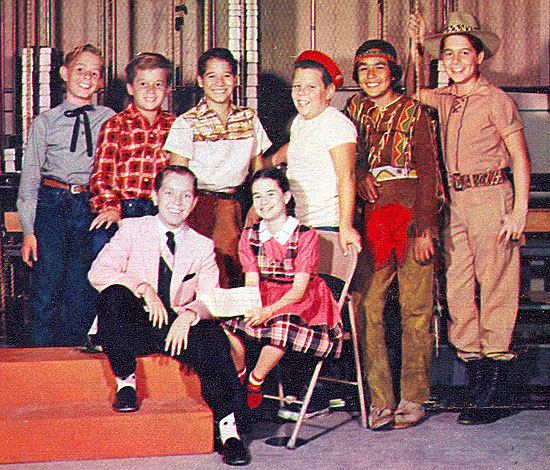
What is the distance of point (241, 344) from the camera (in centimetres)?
327

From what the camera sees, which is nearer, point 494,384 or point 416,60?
point 494,384

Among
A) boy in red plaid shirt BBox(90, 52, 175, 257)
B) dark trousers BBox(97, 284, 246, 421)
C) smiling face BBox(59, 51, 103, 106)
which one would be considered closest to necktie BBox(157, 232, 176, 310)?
dark trousers BBox(97, 284, 246, 421)

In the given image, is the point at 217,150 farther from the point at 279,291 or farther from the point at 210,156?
the point at 279,291

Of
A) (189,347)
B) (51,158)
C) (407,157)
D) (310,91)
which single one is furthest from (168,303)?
(407,157)

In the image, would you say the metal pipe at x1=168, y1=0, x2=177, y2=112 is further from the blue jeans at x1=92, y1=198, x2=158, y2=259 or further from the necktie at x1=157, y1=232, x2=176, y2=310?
the necktie at x1=157, y1=232, x2=176, y2=310

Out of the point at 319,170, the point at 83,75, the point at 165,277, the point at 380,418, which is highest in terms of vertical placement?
the point at 83,75

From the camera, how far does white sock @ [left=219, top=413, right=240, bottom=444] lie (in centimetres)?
293

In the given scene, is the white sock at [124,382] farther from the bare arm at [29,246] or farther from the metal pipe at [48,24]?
the metal pipe at [48,24]

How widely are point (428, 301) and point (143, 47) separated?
2406mm

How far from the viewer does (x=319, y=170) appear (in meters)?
3.49

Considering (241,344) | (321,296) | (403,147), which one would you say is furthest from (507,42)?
(241,344)

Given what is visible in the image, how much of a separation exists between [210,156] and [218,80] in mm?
372

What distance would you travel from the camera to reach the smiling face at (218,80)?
3555 mm

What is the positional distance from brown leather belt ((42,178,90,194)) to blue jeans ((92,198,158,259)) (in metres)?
0.24
